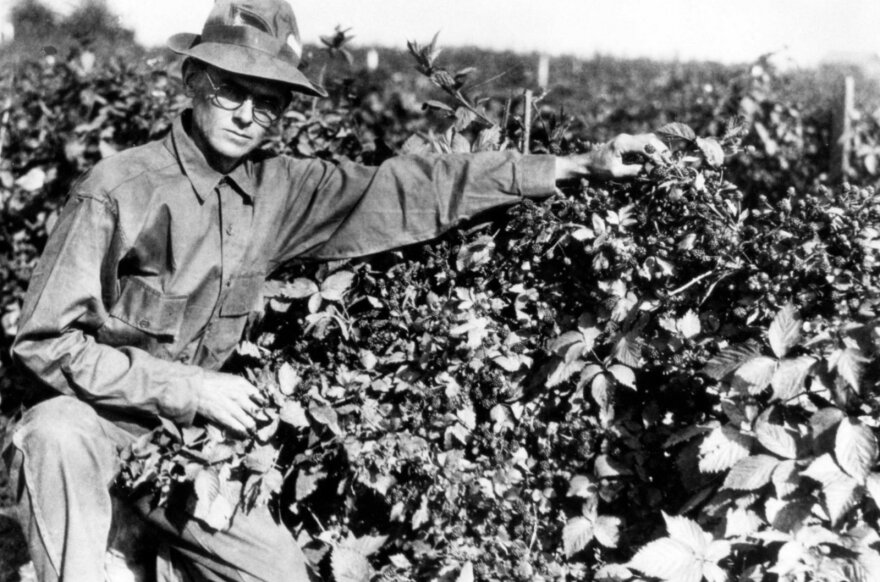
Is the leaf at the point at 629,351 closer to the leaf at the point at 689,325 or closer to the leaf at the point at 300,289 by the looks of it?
the leaf at the point at 689,325

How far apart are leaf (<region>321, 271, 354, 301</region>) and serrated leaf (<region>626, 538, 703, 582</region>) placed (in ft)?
3.51

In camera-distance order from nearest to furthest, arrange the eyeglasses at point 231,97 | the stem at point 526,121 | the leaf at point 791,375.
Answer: the leaf at point 791,375, the eyeglasses at point 231,97, the stem at point 526,121

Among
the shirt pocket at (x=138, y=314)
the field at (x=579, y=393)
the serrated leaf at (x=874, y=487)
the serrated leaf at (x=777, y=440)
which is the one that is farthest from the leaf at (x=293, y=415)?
the serrated leaf at (x=874, y=487)

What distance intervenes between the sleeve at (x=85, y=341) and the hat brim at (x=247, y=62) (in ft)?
1.62

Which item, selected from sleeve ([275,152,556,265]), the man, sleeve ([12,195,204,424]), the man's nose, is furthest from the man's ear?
sleeve ([12,195,204,424])

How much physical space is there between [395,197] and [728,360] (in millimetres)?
999

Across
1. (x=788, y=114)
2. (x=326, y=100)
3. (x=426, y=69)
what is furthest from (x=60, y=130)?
(x=788, y=114)

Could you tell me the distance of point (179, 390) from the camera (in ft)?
8.13

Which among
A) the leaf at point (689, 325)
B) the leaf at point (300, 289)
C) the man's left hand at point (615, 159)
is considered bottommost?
the leaf at point (300, 289)

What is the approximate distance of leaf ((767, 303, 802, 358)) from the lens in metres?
2.14

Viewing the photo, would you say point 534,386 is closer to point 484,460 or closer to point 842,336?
point 484,460

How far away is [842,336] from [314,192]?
148 cm

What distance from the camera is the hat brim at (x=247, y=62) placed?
2.60 metres

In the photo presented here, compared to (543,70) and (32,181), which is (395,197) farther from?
(543,70)
